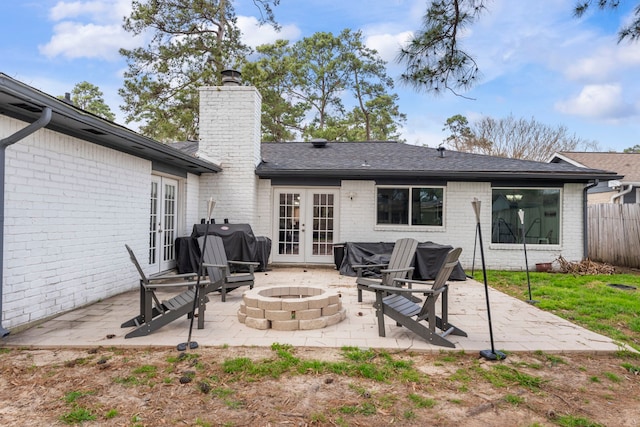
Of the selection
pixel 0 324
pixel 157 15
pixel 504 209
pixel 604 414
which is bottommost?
pixel 604 414

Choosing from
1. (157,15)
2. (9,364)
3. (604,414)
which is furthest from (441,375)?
(157,15)

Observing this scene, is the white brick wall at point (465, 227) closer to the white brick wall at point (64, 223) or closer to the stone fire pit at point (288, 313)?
the stone fire pit at point (288, 313)

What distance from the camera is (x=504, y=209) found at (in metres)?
8.62

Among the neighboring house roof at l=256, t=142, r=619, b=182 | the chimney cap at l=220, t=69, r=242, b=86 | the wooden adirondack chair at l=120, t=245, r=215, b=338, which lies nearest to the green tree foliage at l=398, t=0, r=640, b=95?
the wooden adirondack chair at l=120, t=245, r=215, b=338

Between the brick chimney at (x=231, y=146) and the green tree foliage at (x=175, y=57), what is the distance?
17.0ft

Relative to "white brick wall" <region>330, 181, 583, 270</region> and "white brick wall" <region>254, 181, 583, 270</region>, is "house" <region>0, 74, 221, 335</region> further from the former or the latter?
"white brick wall" <region>330, 181, 583, 270</region>

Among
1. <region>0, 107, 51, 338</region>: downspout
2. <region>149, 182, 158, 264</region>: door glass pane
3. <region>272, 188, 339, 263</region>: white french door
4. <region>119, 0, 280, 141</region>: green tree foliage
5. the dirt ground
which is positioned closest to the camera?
the dirt ground

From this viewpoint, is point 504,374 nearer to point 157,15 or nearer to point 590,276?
point 590,276

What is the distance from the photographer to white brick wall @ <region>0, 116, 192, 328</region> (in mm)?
3736

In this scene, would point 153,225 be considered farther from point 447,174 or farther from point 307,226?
point 447,174

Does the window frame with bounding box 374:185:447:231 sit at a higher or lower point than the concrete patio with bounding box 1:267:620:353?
higher

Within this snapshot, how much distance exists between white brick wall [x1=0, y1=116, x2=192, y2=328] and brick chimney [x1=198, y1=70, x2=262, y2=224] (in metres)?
2.49

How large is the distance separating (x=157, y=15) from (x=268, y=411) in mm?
13755

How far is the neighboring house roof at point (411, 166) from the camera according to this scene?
818 centimetres
